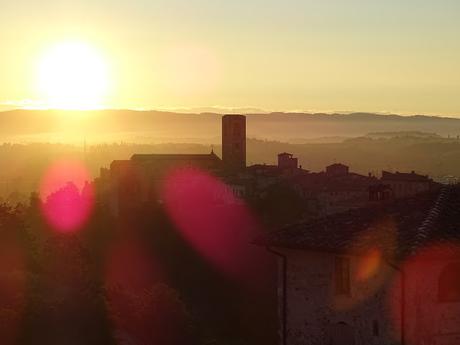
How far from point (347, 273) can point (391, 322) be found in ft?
3.84

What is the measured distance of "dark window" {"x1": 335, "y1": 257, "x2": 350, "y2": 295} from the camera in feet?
43.5

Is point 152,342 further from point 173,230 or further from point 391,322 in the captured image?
point 173,230

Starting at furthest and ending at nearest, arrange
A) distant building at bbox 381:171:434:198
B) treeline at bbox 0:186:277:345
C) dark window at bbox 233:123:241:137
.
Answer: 1. dark window at bbox 233:123:241:137
2. distant building at bbox 381:171:434:198
3. treeline at bbox 0:186:277:345

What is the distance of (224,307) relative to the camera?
144 feet

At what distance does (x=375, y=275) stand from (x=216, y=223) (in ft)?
157

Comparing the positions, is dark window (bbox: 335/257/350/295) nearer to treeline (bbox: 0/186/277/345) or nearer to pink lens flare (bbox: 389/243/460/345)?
pink lens flare (bbox: 389/243/460/345)

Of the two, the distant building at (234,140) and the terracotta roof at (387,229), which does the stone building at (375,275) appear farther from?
the distant building at (234,140)

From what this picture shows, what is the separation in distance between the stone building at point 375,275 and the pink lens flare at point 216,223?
26109mm

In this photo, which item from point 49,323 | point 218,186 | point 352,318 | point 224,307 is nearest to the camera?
point 352,318

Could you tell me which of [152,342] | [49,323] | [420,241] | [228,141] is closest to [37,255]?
[152,342]

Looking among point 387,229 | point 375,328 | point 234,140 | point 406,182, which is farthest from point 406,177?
point 375,328

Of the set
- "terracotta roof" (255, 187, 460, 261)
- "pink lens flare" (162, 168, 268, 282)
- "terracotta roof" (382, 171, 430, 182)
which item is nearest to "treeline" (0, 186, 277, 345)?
"pink lens flare" (162, 168, 268, 282)

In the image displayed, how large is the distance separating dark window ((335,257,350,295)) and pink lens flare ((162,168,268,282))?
2700 centimetres

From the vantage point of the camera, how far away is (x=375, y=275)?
12.7 meters
